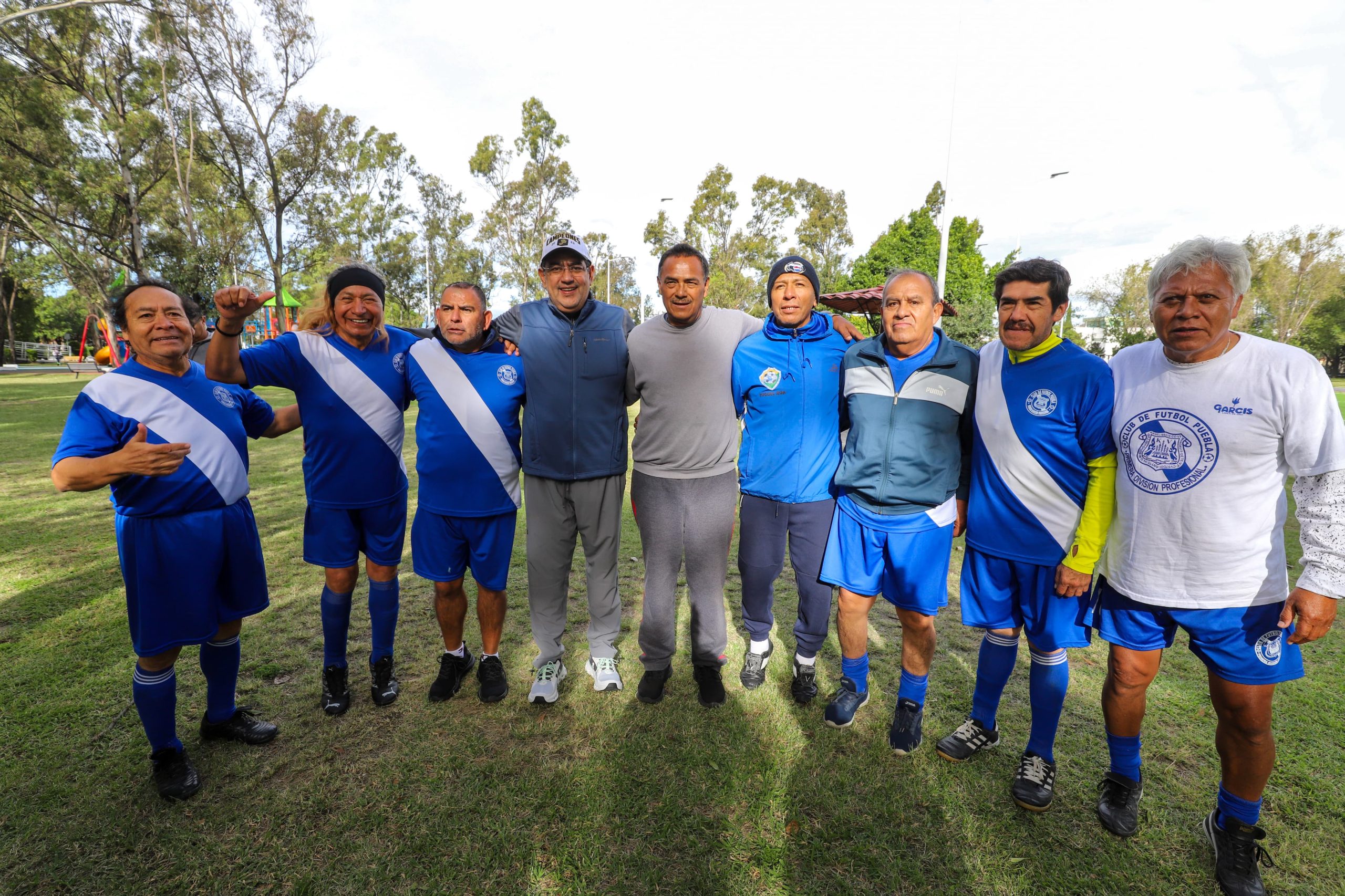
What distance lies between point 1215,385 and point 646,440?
234cm

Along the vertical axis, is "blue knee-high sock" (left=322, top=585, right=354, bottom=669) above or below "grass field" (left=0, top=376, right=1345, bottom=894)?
above

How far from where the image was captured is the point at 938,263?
26.1 meters

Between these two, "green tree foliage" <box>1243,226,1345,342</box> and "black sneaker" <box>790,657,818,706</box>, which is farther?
"green tree foliage" <box>1243,226,1345,342</box>

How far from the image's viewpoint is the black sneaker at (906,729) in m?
2.80

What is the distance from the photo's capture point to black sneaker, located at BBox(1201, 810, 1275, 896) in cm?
206

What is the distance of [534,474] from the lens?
3107 mm

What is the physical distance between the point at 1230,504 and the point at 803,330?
6.01 ft

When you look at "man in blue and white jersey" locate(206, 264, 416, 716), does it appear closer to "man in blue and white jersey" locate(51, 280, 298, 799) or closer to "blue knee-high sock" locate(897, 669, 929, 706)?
"man in blue and white jersey" locate(51, 280, 298, 799)

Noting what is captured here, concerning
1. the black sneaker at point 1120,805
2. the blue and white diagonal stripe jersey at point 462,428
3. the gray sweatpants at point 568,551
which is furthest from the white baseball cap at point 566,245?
the black sneaker at point 1120,805

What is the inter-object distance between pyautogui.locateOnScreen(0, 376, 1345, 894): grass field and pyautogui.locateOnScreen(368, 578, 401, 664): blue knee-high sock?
0.29 metres

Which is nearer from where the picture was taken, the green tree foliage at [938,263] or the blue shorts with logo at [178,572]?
the blue shorts with logo at [178,572]

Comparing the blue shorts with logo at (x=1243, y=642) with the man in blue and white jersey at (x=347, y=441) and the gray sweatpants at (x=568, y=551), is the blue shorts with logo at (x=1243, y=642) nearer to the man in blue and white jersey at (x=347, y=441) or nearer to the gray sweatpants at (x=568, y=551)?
the gray sweatpants at (x=568, y=551)

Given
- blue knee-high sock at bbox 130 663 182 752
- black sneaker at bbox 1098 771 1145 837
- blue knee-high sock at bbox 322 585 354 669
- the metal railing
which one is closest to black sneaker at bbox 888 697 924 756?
black sneaker at bbox 1098 771 1145 837

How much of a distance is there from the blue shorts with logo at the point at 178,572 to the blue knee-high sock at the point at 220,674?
229mm
